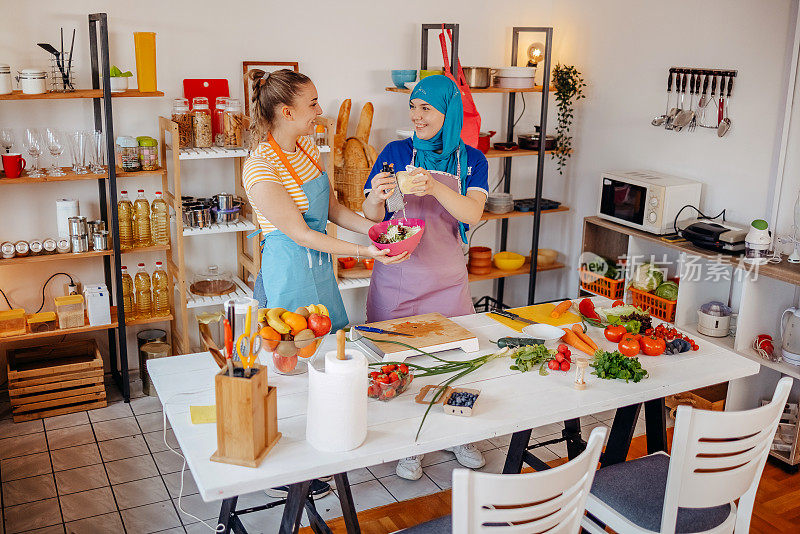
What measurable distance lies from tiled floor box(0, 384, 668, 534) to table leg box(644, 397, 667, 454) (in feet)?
2.87

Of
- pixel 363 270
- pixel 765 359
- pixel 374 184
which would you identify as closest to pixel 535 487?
pixel 374 184

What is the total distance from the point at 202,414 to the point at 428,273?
138 cm

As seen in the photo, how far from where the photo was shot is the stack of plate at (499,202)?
16.4ft

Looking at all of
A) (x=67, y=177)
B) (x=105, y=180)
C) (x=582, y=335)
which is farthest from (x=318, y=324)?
(x=105, y=180)

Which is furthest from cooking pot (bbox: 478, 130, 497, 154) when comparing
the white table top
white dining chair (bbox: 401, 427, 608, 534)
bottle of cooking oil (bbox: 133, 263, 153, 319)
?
white dining chair (bbox: 401, 427, 608, 534)

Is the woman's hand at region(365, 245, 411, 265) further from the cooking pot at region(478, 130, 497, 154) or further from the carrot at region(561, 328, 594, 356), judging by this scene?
the cooking pot at region(478, 130, 497, 154)

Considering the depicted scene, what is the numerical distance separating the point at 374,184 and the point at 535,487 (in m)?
1.54

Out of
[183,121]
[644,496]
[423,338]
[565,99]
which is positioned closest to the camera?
[644,496]

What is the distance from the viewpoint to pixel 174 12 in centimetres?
414

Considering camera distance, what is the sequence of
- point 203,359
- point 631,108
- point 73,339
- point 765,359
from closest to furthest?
point 203,359
point 765,359
point 73,339
point 631,108

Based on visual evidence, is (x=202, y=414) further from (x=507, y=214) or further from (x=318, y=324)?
(x=507, y=214)

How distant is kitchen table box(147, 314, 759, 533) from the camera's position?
75.1 inches

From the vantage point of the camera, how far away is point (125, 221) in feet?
13.6

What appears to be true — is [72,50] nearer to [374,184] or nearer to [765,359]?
[374,184]
